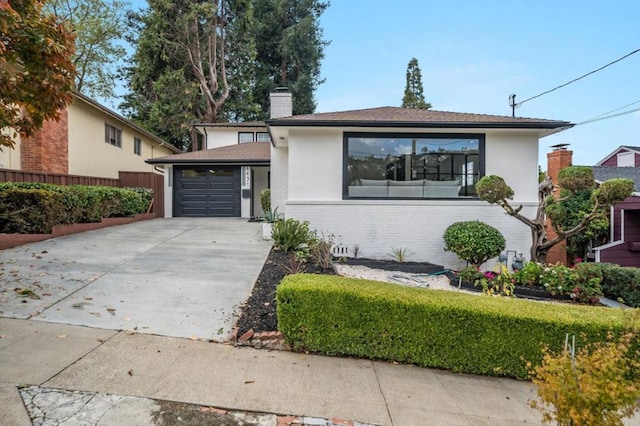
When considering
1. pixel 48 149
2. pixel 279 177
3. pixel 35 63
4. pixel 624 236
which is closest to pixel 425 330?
pixel 35 63

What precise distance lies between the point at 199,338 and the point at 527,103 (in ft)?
56.7

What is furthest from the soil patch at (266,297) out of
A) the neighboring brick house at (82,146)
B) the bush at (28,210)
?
the neighboring brick house at (82,146)

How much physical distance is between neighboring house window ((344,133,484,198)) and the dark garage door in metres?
7.79

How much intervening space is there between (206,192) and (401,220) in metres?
9.57

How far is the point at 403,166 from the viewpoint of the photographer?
877cm

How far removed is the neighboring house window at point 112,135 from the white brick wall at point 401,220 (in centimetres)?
1180

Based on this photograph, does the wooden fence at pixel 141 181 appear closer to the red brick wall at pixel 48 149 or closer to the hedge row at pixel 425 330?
the red brick wall at pixel 48 149

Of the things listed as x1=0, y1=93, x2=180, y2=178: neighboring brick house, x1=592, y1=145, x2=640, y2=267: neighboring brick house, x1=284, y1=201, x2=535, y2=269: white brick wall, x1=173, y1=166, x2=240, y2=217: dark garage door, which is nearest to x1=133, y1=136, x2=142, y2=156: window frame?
x1=0, y1=93, x2=180, y2=178: neighboring brick house

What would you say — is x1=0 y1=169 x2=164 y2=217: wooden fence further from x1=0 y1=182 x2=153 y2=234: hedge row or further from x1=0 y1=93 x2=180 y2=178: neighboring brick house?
x1=0 y1=182 x2=153 y2=234: hedge row

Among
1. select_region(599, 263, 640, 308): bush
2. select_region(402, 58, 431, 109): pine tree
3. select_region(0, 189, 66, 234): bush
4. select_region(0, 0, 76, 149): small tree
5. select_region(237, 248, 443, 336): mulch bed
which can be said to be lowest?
A: select_region(599, 263, 640, 308): bush

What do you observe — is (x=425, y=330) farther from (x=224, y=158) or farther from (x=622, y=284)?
(x=224, y=158)

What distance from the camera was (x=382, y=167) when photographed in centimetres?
877

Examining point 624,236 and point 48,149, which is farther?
point 48,149

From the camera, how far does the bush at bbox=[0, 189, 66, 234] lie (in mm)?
7480
